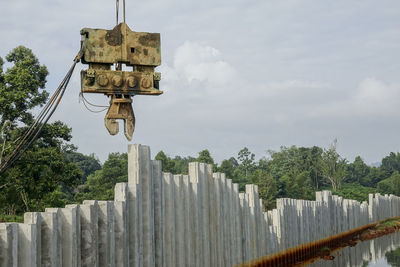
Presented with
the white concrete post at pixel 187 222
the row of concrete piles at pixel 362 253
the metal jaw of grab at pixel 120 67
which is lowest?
the row of concrete piles at pixel 362 253

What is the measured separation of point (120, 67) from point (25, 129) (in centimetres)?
1743

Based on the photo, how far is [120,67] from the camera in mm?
9828

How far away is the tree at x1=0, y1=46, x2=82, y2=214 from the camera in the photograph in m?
25.3

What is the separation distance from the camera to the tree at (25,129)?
25.3 m

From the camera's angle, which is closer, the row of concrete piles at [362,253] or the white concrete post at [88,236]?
the white concrete post at [88,236]

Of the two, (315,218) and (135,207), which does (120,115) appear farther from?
(315,218)

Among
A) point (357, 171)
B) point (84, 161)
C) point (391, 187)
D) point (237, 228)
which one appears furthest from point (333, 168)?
point (237, 228)

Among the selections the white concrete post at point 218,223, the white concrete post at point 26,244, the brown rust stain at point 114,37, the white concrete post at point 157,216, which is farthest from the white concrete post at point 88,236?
the white concrete post at point 218,223

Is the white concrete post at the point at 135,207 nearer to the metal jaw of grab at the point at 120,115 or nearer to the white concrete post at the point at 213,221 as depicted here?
the metal jaw of grab at the point at 120,115

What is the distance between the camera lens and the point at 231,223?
1464 cm

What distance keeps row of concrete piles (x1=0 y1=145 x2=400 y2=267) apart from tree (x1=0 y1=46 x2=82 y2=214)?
11.6m

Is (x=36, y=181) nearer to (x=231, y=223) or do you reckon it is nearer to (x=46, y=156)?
(x=46, y=156)

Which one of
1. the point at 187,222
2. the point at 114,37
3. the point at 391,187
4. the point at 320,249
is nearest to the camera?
the point at 114,37

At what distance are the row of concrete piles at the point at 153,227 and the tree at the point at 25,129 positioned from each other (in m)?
11.6
